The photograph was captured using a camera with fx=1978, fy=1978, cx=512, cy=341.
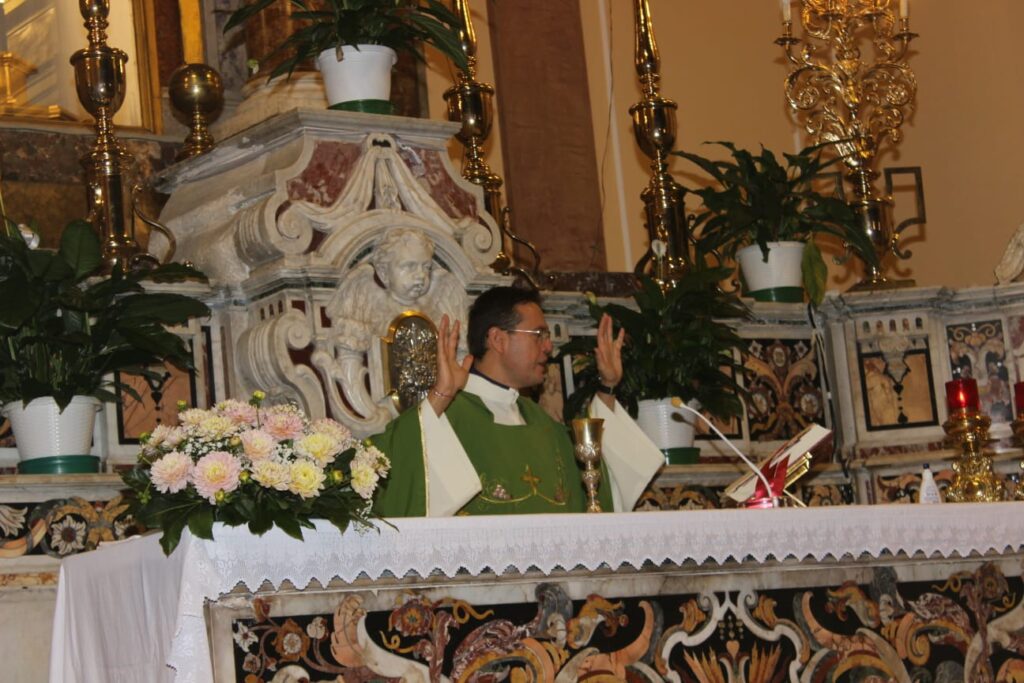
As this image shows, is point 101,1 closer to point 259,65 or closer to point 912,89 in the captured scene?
point 259,65

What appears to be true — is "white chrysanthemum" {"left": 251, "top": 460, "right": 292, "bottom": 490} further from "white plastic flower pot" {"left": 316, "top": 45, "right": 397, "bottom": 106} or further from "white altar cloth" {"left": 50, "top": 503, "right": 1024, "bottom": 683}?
"white plastic flower pot" {"left": 316, "top": 45, "right": 397, "bottom": 106}

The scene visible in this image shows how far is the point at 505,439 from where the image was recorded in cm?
658

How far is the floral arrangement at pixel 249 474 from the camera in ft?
16.0

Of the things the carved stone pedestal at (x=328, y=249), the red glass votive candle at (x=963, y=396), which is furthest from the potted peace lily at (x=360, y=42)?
the red glass votive candle at (x=963, y=396)

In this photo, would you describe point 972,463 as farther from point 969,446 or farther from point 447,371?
point 447,371

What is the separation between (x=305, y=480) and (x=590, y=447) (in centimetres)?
141

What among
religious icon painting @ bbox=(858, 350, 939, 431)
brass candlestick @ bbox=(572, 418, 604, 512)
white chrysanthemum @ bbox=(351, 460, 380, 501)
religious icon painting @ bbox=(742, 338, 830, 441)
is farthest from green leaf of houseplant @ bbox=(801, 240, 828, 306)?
white chrysanthemum @ bbox=(351, 460, 380, 501)

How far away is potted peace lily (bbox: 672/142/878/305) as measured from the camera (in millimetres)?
8469

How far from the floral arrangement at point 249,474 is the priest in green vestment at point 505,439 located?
90 centimetres

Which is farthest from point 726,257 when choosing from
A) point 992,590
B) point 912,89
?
point 992,590

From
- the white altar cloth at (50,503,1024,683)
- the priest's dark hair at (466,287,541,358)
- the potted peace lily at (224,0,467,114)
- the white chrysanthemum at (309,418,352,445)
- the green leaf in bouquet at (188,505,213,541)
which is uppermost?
the potted peace lily at (224,0,467,114)

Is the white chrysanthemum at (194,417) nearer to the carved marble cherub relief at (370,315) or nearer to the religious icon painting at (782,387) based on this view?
the carved marble cherub relief at (370,315)

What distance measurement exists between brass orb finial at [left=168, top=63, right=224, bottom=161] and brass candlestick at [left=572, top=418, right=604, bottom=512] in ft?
7.74

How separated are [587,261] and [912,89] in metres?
2.03
